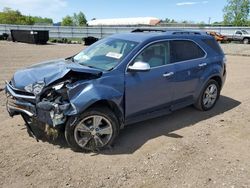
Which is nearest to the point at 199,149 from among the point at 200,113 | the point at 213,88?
the point at 200,113

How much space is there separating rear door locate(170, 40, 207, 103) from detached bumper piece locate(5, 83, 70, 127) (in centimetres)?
229

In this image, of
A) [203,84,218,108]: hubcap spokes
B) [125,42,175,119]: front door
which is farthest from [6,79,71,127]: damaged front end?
[203,84,218,108]: hubcap spokes

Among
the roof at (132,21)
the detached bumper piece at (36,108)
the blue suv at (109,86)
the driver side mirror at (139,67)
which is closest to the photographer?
the detached bumper piece at (36,108)

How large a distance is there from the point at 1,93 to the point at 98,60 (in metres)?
3.60

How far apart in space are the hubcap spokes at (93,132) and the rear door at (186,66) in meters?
1.63

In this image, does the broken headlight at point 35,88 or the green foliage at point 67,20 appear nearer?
the broken headlight at point 35,88

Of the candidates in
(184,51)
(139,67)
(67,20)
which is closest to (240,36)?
(184,51)

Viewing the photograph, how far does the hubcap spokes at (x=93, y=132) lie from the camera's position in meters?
4.12

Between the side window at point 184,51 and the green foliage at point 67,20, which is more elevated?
the green foliage at point 67,20

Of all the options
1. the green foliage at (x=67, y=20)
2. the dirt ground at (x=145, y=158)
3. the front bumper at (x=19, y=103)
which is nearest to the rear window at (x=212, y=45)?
the dirt ground at (x=145, y=158)

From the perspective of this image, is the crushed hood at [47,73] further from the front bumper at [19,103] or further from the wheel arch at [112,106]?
the wheel arch at [112,106]

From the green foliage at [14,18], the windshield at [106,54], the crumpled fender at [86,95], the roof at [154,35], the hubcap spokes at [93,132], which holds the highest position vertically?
the green foliage at [14,18]

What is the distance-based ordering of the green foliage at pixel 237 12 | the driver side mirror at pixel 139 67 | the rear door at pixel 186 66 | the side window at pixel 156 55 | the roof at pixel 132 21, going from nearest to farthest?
the driver side mirror at pixel 139 67 → the side window at pixel 156 55 → the rear door at pixel 186 66 → the green foliage at pixel 237 12 → the roof at pixel 132 21

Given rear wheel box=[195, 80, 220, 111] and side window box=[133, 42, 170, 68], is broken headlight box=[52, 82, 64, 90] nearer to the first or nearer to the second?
side window box=[133, 42, 170, 68]
